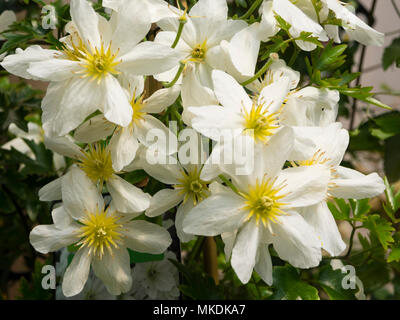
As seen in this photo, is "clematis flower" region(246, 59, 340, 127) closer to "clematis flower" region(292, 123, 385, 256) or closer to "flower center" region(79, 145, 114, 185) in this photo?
"clematis flower" region(292, 123, 385, 256)

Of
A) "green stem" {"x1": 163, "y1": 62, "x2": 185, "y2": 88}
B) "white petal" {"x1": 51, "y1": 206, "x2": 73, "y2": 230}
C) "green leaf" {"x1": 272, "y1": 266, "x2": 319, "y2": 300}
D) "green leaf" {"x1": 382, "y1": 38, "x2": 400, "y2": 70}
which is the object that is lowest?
"green leaf" {"x1": 272, "y1": 266, "x2": 319, "y2": 300}

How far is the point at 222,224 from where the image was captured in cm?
41

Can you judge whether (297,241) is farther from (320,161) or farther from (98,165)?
(98,165)

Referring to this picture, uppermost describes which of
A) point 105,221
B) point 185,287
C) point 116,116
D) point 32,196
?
point 116,116

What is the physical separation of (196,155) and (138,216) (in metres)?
0.12

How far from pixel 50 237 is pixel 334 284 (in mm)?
343

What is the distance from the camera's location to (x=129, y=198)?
0.44 meters

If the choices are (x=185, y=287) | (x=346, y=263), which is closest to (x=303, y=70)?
(x=346, y=263)

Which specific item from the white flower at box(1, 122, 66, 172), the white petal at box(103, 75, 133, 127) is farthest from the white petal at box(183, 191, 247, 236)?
the white flower at box(1, 122, 66, 172)

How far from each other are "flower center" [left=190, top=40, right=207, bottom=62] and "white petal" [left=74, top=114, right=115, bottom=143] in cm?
11

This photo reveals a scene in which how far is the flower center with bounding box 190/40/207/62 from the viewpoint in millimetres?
450

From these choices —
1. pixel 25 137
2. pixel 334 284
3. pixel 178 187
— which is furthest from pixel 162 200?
pixel 25 137

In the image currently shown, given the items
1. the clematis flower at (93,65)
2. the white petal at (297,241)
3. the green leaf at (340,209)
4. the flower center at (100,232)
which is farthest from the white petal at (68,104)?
the green leaf at (340,209)
